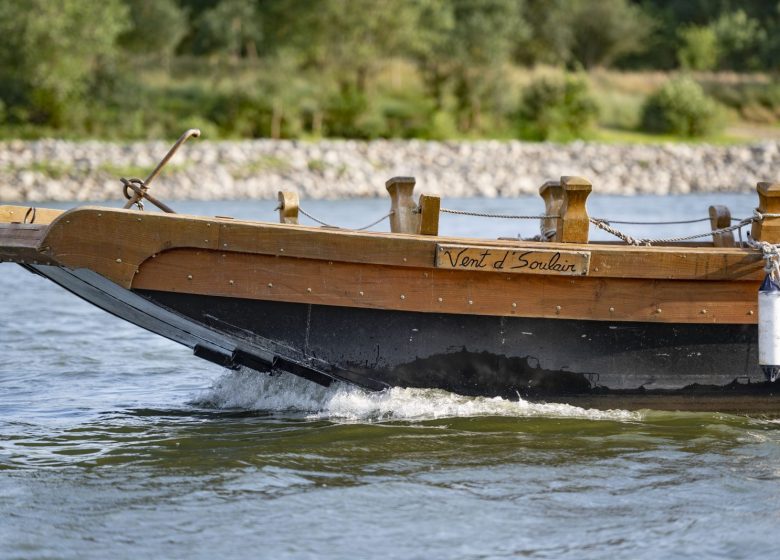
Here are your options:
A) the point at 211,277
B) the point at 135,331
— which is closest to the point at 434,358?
the point at 211,277

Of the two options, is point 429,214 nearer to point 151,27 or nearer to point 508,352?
point 508,352

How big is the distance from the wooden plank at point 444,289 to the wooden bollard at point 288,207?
32.4 inches

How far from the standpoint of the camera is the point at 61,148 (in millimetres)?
33250

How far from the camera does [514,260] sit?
6.75 meters

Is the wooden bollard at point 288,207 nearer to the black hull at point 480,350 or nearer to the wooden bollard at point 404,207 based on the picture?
the wooden bollard at point 404,207

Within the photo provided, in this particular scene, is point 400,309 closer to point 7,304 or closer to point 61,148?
point 7,304

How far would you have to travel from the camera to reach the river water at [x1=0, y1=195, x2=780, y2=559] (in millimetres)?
5406

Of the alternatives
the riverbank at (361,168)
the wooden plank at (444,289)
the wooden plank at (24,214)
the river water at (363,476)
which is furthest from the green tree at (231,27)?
the wooden plank at (444,289)

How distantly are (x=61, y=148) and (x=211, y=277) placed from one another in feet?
92.3

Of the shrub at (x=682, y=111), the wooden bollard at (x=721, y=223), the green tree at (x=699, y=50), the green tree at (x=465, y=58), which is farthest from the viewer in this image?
the green tree at (x=699, y=50)

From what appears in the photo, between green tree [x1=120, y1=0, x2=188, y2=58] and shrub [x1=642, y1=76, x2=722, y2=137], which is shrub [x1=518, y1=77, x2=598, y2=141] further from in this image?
green tree [x1=120, y1=0, x2=188, y2=58]

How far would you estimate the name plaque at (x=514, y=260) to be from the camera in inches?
264

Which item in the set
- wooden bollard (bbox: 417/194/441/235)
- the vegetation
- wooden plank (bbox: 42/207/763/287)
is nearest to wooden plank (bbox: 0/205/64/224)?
wooden plank (bbox: 42/207/763/287)

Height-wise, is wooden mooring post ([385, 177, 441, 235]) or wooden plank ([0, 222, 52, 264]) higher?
wooden mooring post ([385, 177, 441, 235])
